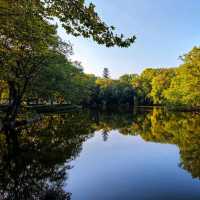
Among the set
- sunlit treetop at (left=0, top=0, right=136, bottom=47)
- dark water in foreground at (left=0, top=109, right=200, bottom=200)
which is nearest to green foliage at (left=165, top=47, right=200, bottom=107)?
dark water in foreground at (left=0, top=109, right=200, bottom=200)

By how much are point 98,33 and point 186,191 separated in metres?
7.15

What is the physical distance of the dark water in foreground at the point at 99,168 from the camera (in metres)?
11.2

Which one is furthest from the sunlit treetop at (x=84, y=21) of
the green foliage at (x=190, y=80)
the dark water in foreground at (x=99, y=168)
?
the green foliage at (x=190, y=80)

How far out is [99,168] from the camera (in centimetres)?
1539

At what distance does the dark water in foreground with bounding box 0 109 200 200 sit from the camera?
11242mm

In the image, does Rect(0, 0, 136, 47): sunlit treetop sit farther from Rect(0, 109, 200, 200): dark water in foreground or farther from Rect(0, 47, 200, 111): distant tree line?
Rect(0, 47, 200, 111): distant tree line

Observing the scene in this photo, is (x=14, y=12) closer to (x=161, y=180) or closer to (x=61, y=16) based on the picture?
(x=61, y=16)

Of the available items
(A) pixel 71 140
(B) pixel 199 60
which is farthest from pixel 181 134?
(B) pixel 199 60

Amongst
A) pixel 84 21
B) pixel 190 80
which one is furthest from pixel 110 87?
pixel 84 21

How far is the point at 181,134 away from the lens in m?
27.0

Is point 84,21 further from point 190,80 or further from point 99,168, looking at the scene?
point 190,80

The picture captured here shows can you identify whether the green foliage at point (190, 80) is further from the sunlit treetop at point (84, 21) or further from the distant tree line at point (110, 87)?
the sunlit treetop at point (84, 21)

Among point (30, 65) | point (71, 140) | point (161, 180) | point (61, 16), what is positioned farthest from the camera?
point (30, 65)

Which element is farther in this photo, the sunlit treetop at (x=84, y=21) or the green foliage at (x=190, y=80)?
the green foliage at (x=190, y=80)
